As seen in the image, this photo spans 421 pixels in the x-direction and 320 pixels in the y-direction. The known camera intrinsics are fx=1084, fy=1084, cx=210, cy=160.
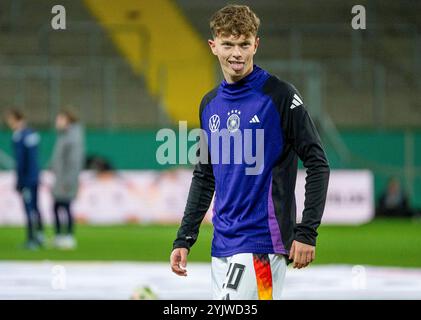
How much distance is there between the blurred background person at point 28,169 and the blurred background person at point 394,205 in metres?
11.7

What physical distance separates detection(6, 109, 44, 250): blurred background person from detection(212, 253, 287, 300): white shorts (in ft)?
45.6

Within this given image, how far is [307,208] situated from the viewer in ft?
19.0

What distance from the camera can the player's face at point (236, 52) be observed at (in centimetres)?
586

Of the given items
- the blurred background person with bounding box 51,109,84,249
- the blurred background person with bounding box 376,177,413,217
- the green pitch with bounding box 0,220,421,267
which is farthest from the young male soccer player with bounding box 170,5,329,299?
the blurred background person with bounding box 376,177,413,217

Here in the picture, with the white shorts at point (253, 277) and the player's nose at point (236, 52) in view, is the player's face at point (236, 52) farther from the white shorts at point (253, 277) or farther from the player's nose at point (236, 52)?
the white shorts at point (253, 277)

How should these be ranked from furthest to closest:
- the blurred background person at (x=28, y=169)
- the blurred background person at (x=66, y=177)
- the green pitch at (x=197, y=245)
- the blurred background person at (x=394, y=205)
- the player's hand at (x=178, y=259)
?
the blurred background person at (x=394, y=205) → the blurred background person at (x=66, y=177) → the blurred background person at (x=28, y=169) → the green pitch at (x=197, y=245) → the player's hand at (x=178, y=259)

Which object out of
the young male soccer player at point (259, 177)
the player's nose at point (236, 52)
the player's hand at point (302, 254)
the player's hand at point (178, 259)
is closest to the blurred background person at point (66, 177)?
the player's hand at point (178, 259)

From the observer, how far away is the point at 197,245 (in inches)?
828

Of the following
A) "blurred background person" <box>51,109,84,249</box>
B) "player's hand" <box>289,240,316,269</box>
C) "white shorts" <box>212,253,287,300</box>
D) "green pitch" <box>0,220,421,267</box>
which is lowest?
"green pitch" <box>0,220,421,267</box>

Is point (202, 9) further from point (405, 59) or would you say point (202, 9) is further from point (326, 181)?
point (326, 181)

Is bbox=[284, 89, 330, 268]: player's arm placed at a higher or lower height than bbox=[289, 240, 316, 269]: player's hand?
higher

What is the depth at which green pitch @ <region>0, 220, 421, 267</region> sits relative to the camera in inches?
700

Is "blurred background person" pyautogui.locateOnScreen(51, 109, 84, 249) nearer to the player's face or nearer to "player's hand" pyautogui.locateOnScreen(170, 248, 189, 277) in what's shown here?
"player's hand" pyautogui.locateOnScreen(170, 248, 189, 277)

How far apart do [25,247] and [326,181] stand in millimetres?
14365
